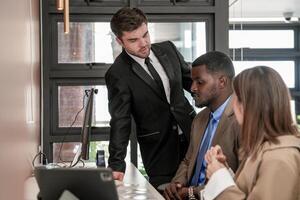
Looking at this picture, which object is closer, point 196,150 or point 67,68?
point 196,150

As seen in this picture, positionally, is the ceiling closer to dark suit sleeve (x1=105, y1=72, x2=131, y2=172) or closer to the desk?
dark suit sleeve (x1=105, y1=72, x2=131, y2=172)

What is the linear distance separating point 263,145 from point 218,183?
206 mm

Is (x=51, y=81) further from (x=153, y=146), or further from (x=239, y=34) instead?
(x=239, y=34)

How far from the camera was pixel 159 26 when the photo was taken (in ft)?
12.6

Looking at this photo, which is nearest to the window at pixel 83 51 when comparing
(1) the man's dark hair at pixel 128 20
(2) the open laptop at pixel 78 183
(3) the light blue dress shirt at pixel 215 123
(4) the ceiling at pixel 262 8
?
(1) the man's dark hair at pixel 128 20

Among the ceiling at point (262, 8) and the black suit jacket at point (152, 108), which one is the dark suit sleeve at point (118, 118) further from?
the ceiling at point (262, 8)

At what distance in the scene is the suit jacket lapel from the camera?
2.76 metres

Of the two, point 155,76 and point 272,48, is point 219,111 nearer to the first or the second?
point 155,76

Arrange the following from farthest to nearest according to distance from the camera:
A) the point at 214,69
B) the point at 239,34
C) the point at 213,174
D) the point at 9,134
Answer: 1. the point at 239,34
2. the point at 214,69
3. the point at 9,134
4. the point at 213,174

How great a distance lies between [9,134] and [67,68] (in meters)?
1.67

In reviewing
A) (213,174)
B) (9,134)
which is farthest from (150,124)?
(213,174)

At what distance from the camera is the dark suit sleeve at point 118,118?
2615 mm

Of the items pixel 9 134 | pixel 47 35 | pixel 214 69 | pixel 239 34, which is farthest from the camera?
pixel 239 34

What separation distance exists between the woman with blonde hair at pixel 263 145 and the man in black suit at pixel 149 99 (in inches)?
39.7
